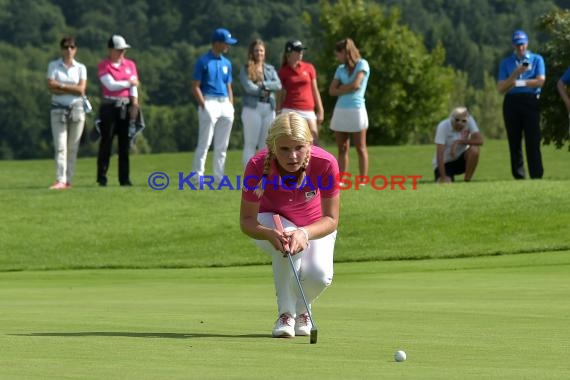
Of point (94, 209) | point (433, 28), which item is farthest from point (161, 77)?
point (94, 209)

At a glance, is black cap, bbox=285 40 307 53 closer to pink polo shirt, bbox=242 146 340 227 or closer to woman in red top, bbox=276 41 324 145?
woman in red top, bbox=276 41 324 145

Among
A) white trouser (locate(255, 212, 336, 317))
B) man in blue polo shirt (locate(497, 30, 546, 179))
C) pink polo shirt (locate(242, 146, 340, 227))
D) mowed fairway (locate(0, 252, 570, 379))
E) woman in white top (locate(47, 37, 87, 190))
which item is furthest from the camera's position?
man in blue polo shirt (locate(497, 30, 546, 179))

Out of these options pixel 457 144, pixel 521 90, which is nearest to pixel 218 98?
pixel 457 144

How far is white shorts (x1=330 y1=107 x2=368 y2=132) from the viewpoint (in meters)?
20.6

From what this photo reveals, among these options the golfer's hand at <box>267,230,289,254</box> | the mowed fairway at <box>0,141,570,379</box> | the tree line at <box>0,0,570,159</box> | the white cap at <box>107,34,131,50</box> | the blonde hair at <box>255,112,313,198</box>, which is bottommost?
the tree line at <box>0,0,570,159</box>

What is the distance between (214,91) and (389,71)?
73.6 m

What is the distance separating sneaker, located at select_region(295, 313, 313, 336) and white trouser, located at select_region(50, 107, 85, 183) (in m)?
12.1

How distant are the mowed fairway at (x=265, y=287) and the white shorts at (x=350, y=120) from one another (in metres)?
0.92

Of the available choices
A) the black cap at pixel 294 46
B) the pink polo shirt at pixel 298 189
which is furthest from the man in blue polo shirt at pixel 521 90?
the pink polo shirt at pixel 298 189

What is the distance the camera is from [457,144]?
22.1 m

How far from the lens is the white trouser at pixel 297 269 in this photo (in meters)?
8.77

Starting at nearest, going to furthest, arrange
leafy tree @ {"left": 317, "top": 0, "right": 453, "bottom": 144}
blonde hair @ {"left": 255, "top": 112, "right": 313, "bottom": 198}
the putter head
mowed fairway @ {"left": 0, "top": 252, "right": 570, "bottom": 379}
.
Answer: mowed fairway @ {"left": 0, "top": 252, "right": 570, "bottom": 379}
the putter head
blonde hair @ {"left": 255, "top": 112, "right": 313, "bottom": 198}
leafy tree @ {"left": 317, "top": 0, "right": 453, "bottom": 144}

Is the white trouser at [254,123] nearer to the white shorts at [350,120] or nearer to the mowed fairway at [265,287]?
the mowed fairway at [265,287]

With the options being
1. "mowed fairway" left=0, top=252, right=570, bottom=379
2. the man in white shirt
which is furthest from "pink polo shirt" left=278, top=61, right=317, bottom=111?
"mowed fairway" left=0, top=252, right=570, bottom=379
